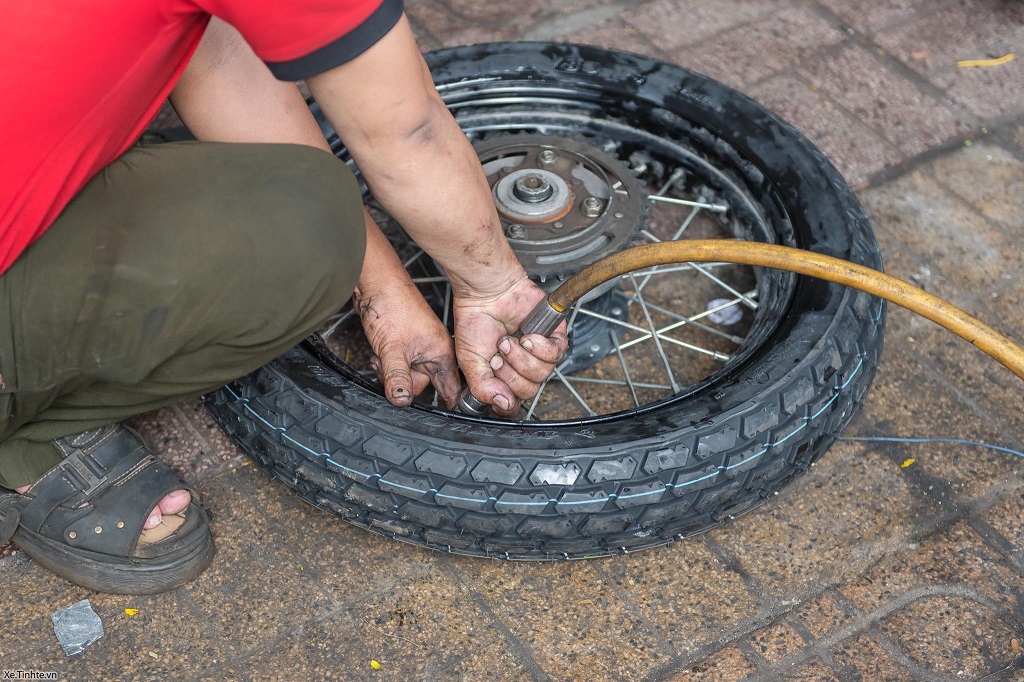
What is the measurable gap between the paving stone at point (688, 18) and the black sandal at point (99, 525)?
1.94m

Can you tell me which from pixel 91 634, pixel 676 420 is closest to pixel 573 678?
pixel 676 420

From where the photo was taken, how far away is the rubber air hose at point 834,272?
1350 mm

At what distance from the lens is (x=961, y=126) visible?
8.78 feet

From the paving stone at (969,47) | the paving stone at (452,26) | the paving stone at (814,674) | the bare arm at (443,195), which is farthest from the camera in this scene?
the paving stone at (452,26)

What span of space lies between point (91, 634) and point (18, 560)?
23 centimetres

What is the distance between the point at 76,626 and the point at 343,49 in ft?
3.58

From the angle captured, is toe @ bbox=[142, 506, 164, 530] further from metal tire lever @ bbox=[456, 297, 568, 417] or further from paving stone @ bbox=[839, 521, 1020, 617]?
paving stone @ bbox=[839, 521, 1020, 617]

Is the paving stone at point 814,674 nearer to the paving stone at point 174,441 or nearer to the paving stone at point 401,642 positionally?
the paving stone at point 401,642

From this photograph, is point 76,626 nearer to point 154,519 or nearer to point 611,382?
point 154,519

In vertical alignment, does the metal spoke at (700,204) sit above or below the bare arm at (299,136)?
below

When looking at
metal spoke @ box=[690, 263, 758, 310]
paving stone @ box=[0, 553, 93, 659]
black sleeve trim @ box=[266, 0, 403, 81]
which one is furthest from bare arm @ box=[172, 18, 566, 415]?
paving stone @ box=[0, 553, 93, 659]

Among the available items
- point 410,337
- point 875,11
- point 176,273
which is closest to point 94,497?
point 176,273

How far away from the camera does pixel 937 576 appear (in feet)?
5.73

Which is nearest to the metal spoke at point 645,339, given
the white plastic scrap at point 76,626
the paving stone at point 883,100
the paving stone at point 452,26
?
the paving stone at point 883,100
